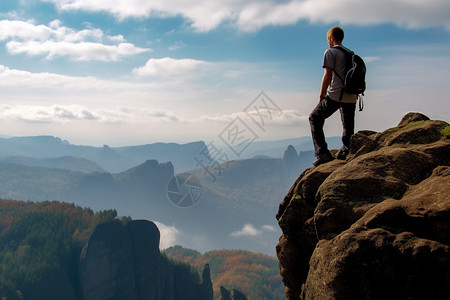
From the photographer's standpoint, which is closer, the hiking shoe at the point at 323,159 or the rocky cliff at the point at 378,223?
the rocky cliff at the point at 378,223

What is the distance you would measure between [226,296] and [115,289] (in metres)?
43.1

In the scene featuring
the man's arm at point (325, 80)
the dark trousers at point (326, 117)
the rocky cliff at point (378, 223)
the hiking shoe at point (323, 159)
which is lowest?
the rocky cliff at point (378, 223)

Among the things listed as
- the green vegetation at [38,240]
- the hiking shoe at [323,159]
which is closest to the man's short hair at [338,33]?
the hiking shoe at [323,159]

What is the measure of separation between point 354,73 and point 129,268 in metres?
125

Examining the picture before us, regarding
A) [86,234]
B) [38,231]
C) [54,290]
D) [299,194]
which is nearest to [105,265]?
[54,290]

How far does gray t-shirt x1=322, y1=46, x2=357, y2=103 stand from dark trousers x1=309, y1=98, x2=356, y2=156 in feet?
1.20

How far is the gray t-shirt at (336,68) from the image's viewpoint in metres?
9.99

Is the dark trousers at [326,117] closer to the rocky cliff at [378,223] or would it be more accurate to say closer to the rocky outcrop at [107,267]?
the rocky cliff at [378,223]

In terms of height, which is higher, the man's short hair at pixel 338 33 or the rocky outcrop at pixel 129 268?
the man's short hair at pixel 338 33

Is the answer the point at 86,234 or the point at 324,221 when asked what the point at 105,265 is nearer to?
the point at 86,234

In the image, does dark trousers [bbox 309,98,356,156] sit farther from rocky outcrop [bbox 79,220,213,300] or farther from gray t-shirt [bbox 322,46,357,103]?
rocky outcrop [bbox 79,220,213,300]

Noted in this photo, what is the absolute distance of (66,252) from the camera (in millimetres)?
127500

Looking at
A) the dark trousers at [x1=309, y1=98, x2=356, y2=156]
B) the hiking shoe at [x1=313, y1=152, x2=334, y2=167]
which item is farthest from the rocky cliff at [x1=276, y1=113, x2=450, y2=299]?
the hiking shoe at [x1=313, y1=152, x2=334, y2=167]

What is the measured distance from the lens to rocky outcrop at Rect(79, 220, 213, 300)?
376 ft
